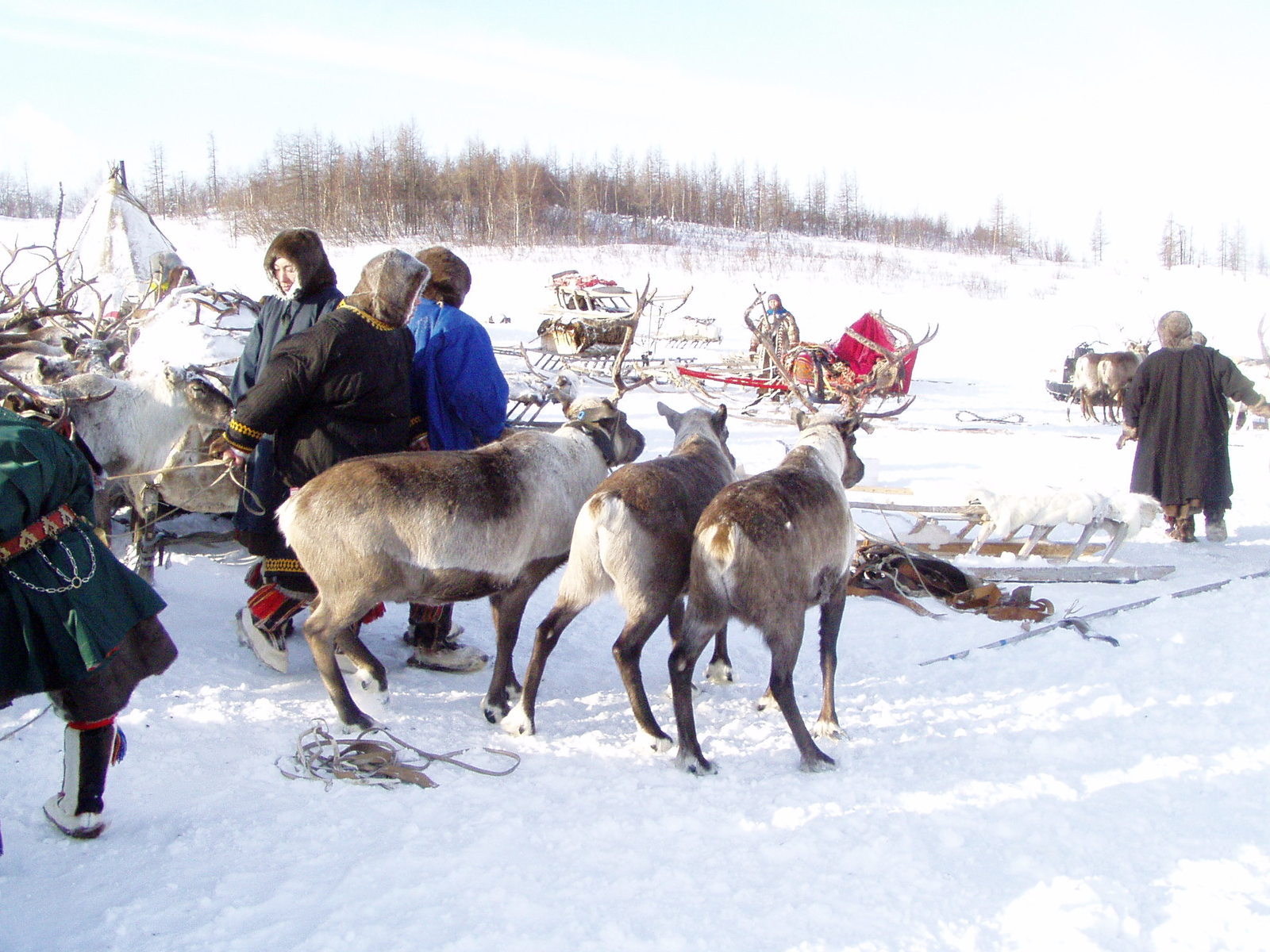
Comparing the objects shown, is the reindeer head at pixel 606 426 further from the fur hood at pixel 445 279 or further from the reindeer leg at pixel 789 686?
the reindeer leg at pixel 789 686

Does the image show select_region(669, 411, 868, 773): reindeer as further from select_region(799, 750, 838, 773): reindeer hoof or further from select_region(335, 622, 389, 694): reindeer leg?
select_region(335, 622, 389, 694): reindeer leg

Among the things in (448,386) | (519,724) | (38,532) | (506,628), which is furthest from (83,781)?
(448,386)

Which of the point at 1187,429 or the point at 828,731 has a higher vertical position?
the point at 1187,429

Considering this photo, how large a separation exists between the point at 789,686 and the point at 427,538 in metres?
1.38

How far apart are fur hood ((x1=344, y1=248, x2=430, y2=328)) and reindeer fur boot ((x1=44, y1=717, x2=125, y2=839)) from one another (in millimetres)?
1723

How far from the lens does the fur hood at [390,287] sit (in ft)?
11.5

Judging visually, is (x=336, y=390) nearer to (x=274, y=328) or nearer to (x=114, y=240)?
(x=274, y=328)

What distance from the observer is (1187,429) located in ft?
22.6

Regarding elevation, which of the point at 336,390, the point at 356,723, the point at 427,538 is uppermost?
Result: the point at 336,390

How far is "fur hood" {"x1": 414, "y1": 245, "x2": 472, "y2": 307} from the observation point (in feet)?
13.6

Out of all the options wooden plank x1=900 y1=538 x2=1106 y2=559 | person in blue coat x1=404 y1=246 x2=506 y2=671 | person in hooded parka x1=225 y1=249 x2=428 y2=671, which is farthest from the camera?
wooden plank x1=900 y1=538 x2=1106 y2=559

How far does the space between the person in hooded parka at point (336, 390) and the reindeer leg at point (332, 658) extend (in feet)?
1.60

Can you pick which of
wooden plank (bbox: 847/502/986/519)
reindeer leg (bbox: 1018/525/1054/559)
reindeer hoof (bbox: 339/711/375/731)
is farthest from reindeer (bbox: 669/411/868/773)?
reindeer leg (bbox: 1018/525/1054/559)

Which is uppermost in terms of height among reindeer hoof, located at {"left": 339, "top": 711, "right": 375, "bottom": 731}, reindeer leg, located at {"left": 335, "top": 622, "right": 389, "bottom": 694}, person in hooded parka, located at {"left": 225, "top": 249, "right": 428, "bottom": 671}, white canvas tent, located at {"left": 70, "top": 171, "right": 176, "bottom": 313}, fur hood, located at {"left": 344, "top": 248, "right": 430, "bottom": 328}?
white canvas tent, located at {"left": 70, "top": 171, "right": 176, "bottom": 313}
